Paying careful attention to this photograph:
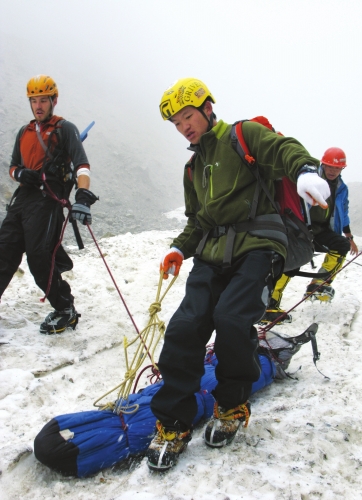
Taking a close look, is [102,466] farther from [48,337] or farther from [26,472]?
[48,337]

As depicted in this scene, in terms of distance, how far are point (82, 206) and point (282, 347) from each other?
238 centimetres

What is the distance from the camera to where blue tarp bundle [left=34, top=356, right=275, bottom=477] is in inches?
80.8

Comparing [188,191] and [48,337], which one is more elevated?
[188,191]

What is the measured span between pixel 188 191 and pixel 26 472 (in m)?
2.21

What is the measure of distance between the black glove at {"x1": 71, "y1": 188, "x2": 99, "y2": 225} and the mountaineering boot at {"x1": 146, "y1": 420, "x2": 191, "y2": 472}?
2303 millimetres

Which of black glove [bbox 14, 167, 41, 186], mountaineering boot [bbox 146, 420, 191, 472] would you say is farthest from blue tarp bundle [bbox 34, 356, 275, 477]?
black glove [bbox 14, 167, 41, 186]

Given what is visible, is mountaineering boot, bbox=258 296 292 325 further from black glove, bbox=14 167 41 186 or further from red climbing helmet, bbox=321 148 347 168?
black glove, bbox=14 167 41 186

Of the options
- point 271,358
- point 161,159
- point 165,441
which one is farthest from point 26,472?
point 161,159

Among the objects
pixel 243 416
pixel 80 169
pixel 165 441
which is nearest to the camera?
pixel 165 441

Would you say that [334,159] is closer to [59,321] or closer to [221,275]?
[221,275]

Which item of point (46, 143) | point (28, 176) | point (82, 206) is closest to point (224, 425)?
point (82, 206)

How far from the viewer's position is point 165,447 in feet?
6.60

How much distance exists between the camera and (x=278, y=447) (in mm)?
2121

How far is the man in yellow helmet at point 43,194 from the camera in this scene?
12.9 ft
